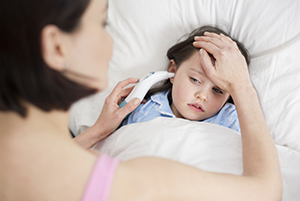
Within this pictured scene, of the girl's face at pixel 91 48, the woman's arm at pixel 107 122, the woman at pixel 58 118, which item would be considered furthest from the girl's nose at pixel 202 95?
the girl's face at pixel 91 48

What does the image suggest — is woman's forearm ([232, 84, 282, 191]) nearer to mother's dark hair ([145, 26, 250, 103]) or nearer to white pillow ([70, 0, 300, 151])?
white pillow ([70, 0, 300, 151])

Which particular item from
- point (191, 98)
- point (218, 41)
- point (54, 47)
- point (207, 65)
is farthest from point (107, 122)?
point (54, 47)

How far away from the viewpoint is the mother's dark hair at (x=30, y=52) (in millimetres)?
438

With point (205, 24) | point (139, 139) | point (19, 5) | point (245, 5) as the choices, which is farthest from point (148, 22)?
point (19, 5)

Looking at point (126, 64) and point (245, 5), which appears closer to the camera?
point (245, 5)

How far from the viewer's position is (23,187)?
0.52m

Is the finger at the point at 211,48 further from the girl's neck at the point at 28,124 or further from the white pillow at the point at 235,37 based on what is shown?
the girl's neck at the point at 28,124

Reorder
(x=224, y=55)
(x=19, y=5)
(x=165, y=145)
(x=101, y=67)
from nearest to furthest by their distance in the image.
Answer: (x=19, y=5) → (x=101, y=67) → (x=165, y=145) → (x=224, y=55)

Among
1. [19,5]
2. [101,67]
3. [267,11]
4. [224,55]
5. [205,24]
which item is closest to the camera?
[19,5]

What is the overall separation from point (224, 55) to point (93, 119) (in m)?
0.77

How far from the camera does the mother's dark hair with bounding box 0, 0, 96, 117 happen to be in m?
0.44

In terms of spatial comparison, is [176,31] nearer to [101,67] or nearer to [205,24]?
[205,24]

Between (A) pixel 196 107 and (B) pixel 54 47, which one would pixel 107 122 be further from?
(B) pixel 54 47

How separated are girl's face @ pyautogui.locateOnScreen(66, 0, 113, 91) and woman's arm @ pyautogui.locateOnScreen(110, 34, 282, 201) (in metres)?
0.20
